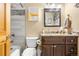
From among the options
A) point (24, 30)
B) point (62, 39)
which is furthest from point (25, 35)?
point (62, 39)

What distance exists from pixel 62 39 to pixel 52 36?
0.28 m

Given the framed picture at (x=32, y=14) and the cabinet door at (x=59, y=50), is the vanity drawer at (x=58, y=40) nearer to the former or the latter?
the cabinet door at (x=59, y=50)

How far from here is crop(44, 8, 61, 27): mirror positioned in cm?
447

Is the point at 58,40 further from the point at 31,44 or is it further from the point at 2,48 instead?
the point at 2,48

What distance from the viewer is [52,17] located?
4.51 meters

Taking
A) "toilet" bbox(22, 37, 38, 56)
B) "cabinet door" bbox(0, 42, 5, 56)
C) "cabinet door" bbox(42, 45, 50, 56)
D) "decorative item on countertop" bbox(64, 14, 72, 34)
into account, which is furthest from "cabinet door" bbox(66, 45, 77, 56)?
"cabinet door" bbox(0, 42, 5, 56)

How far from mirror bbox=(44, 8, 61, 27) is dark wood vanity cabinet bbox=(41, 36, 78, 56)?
1.25 feet

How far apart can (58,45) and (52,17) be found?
2.54 ft

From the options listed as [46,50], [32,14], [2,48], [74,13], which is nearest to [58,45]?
[46,50]

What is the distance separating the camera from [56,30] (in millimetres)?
4480

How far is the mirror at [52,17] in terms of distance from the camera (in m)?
4.47

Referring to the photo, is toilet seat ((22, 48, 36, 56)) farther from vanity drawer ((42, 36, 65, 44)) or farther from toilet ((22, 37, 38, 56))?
vanity drawer ((42, 36, 65, 44))

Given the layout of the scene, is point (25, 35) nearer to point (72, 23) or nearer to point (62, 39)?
point (62, 39)

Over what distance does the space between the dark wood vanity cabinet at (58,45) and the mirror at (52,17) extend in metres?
0.38
